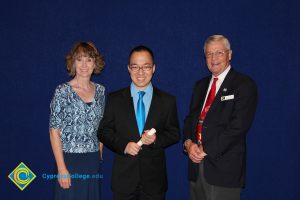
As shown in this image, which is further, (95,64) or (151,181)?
(95,64)

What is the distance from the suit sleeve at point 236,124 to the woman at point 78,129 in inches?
36.1

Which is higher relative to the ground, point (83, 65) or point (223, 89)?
point (83, 65)

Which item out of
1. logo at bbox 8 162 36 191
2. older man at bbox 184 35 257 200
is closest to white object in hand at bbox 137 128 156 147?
older man at bbox 184 35 257 200

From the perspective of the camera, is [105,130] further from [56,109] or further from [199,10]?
[199,10]

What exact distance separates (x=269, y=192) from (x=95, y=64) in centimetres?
221

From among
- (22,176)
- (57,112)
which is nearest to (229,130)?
(57,112)

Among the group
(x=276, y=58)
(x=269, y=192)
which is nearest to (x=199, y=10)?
(x=276, y=58)

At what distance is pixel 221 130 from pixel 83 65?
121 centimetres

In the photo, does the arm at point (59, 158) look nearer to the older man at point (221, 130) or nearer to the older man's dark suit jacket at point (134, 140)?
the older man's dark suit jacket at point (134, 140)

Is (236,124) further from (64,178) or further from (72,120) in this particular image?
(64,178)

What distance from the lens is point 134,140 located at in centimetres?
213

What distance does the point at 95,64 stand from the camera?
2373 mm

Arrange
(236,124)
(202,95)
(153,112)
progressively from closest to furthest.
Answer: (236,124) < (153,112) < (202,95)

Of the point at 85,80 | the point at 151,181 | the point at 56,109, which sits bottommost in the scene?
the point at 151,181
